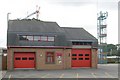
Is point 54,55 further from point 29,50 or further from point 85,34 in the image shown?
point 85,34

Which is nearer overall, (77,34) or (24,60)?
(24,60)

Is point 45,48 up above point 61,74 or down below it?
above

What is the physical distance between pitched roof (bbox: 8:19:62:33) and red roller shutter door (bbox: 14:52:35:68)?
140 inches

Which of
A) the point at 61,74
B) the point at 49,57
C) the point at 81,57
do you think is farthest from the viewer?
the point at 81,57

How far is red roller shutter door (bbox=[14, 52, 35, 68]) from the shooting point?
134ft

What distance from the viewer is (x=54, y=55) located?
42094 mm

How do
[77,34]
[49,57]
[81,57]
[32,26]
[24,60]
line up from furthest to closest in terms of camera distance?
[77,34] < [81,57] < [32,26] < [49,57] < [24,60]

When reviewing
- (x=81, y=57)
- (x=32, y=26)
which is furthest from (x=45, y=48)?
(x=81, y=57)

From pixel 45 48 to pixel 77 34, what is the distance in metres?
7.65

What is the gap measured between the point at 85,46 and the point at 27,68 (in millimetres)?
9735

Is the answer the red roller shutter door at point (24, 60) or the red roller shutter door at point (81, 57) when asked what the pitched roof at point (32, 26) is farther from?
the red roller shutter door at point (81, 57)

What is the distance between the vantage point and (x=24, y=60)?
41.3m

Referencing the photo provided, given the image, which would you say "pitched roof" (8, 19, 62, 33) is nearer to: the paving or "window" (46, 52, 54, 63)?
"window" (46, 52, 54, 63)

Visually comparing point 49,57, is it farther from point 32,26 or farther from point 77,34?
point 77,34
